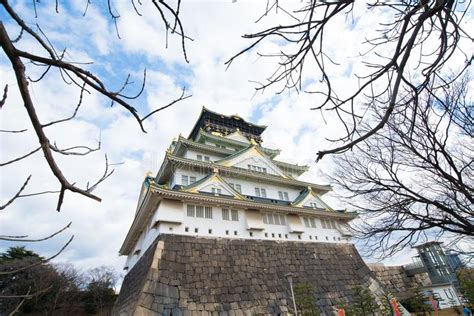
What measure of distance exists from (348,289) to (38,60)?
14.9 m

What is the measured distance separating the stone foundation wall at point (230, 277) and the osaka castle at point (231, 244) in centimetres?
4

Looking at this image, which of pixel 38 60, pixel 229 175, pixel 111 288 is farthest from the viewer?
pixel 111 288

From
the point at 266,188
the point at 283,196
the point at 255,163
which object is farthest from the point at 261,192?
the point at 255,163

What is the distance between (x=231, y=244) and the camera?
11.2 meters

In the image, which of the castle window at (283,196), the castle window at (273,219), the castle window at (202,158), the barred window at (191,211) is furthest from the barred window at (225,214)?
the castle window at (283,196)

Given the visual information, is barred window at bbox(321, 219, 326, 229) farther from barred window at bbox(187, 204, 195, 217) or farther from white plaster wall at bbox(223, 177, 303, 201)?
barred window at bbox(187, 204, 195, 217)

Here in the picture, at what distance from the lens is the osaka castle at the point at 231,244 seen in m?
8.92

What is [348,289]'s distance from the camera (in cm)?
1207

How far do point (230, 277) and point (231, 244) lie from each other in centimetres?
152

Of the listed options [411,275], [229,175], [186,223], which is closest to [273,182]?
[229,175]

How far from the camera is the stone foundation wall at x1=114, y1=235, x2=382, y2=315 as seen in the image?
8359mm

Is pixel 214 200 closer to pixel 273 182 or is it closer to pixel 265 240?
pixel 265 240

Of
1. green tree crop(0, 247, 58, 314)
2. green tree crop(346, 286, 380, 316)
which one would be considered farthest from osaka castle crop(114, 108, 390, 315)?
green tree crop(0, 247, 58, 314)

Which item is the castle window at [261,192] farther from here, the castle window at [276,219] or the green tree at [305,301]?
the green tree at [305,301]
